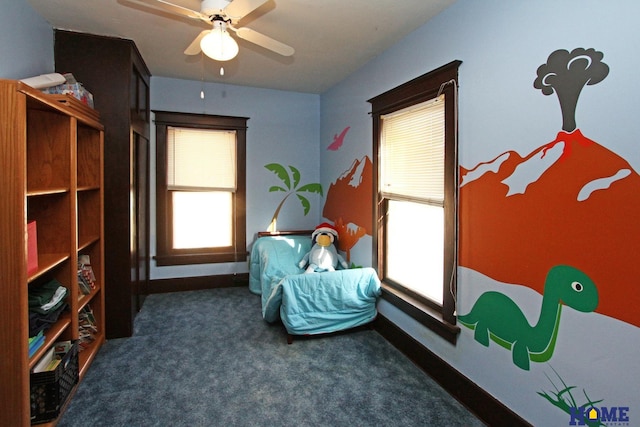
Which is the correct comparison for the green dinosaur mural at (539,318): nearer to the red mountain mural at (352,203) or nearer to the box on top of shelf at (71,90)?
the red mountain mural at (352,203)

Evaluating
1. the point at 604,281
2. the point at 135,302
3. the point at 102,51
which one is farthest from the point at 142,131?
the point at 604,281

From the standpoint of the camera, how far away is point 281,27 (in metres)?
2.63

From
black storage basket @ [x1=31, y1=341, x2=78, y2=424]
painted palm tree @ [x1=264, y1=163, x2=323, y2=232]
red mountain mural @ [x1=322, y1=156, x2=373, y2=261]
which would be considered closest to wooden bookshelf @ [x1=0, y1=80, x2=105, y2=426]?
black storage basket @ [x1=31, y1=341, x2=78, y2=424]

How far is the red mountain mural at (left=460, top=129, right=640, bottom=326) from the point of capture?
1.36 metres

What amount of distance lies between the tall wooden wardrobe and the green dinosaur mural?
2703mm

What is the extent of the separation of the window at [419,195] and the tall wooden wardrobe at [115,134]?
6.93ft

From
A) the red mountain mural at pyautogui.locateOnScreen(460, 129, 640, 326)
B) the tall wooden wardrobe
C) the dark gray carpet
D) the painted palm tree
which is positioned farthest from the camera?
the painted palm tree

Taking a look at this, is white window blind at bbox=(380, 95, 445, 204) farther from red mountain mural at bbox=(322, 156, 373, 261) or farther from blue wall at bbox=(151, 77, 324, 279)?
blue wall at bbox=(151, 77, 324, 279)

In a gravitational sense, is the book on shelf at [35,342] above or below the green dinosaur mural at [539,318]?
below

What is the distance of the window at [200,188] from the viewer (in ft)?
13.4

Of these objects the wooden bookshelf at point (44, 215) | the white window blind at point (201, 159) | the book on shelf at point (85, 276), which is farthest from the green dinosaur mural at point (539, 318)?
the white window blind at point (201, 159)

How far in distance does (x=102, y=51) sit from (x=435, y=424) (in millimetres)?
3550

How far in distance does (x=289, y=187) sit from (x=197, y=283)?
166 cm

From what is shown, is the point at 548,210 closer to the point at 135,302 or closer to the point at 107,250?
the point at 107,250
